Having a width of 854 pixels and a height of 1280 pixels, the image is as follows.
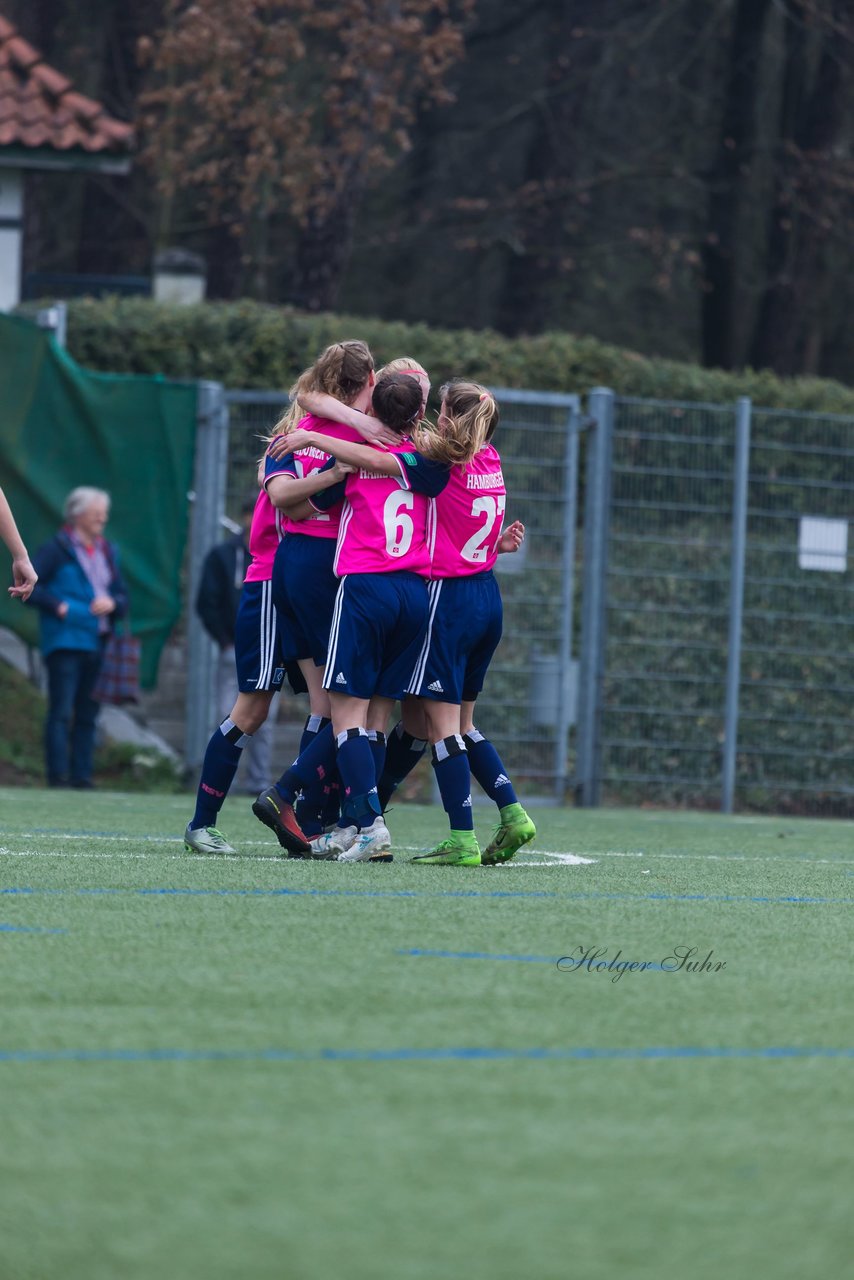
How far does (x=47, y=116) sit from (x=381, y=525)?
1141 cm

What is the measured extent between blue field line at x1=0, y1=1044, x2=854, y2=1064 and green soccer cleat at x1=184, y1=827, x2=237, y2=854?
12.3ft

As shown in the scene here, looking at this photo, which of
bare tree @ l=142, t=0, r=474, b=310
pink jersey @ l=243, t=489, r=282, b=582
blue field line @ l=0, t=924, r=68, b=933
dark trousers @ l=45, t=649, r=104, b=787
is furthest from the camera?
bare tree @ l=142, t=0, r=474, b=310

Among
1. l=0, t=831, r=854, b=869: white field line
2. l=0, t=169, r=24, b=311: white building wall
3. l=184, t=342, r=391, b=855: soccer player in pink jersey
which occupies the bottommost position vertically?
l=0, t=831, r=854, b=869: white field line

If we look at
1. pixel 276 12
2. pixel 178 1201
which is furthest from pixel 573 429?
pixel 178 1201

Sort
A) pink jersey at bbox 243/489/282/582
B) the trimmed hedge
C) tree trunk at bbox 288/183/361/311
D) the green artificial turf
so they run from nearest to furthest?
1. the green artificial turf
2. pink jersey at bbox 243/489/282/582
3. the trimmed hedge
4. tree trunk at bbox 288/183/361/311

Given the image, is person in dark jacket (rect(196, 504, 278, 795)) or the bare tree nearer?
person in dark jacket (rect(196, 504, 278, 795))

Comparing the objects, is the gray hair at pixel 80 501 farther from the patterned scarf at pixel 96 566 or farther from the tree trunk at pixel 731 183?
the tree trunk at pixel 731 183

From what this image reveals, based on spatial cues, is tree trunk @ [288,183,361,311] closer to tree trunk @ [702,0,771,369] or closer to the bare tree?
the bare tree

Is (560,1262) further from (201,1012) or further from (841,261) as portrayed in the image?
(841,261)

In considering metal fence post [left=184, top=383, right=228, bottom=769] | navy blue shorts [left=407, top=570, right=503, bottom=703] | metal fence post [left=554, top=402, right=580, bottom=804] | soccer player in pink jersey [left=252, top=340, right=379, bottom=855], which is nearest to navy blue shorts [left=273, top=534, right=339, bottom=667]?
soccer player in pink jersey [left=252, top=340, right=379, bottom=855]

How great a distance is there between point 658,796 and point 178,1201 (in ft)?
36.7

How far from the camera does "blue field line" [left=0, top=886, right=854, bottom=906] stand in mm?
5727

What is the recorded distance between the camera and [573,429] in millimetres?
13508

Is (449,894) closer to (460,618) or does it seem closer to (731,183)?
(460,618)
